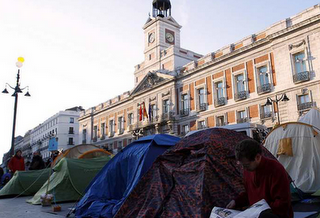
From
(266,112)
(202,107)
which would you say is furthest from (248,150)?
(202,107)

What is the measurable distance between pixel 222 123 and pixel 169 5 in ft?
65.9

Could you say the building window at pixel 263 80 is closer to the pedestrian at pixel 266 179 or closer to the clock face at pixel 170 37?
the clock face at pixel 170 37

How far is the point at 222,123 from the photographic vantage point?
24.0 meters

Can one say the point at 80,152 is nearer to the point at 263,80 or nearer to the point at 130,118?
the point at 263,80

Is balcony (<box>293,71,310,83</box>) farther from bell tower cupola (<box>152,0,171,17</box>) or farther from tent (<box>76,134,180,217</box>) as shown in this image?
bell tower cupola (<box>152,0,171,17</box>)

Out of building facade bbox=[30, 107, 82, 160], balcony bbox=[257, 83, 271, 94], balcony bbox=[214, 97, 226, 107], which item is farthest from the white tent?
building facade bbox=[30, 107, 82, 160]

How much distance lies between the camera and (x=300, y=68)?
19.1 m

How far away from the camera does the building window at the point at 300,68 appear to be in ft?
60.8

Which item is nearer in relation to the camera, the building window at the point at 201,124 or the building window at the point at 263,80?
the building window at the point at 263,80

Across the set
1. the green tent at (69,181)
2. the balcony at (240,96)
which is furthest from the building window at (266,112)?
the green tent at (69,181)

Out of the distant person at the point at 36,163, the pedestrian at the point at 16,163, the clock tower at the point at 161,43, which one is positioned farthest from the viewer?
Result: the clock tower at the point at 161,43

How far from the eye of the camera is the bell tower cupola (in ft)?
120

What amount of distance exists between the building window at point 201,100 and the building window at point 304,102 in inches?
334

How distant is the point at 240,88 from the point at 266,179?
826 inches
